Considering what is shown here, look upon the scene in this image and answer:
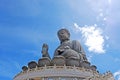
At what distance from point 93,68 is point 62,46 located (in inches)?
205

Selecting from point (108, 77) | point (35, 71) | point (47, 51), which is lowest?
point (108, 77)

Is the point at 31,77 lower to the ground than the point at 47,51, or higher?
lower

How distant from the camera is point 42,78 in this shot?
113ft

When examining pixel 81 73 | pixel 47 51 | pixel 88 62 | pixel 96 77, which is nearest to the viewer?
pixel 96 77

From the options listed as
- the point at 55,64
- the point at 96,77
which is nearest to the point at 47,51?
the point at 55,64

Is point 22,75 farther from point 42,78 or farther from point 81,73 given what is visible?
point 81,73

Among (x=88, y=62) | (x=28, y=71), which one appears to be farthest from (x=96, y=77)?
(x=28, y=71)

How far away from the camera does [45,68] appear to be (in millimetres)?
34969

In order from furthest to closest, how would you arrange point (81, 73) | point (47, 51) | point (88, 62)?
point (47, 51) < point (88, 62) < point (81, 73)

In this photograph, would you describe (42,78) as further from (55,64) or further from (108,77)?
(108,77)

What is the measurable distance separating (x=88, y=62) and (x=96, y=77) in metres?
5.15

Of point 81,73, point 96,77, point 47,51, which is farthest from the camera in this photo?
point 47,51

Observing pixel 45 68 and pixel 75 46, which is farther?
pixel 75 46

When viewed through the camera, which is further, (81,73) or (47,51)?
(47,51)
